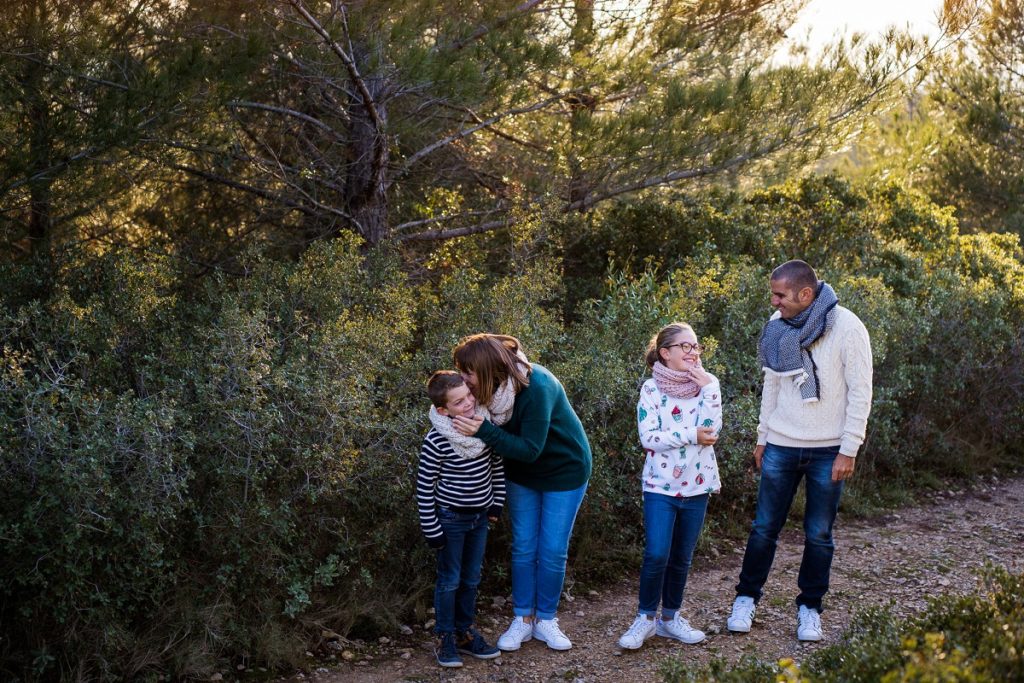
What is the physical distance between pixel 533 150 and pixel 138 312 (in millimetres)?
5053

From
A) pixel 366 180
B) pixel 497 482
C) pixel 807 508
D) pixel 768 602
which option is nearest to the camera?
pixel 497 482

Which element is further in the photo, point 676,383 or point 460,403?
point 676,383

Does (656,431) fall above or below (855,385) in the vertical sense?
below

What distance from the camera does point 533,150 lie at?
10.1 metres

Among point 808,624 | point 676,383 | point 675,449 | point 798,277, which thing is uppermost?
point 798,277

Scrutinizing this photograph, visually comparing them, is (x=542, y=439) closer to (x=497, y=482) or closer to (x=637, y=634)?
(x=497, y=482)

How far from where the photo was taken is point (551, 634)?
4.94 meters

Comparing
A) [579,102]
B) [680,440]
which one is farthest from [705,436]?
[579,102]

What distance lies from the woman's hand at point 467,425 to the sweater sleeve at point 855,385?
173cm

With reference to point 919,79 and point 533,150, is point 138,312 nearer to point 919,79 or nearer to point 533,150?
point 533,150

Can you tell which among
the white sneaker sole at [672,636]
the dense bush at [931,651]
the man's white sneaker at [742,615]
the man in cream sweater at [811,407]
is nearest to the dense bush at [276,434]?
the white sneaker sole at [672,636]

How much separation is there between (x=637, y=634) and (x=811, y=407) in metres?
1.40

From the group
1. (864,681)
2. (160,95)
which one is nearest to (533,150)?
(160,95)

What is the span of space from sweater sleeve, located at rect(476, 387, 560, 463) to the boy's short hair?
212mm
